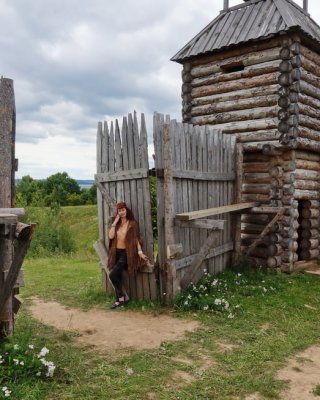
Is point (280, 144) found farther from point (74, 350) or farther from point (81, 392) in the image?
point (81, 392)

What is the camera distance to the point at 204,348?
6020 mm

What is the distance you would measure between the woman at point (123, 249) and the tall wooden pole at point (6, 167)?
9.80 feet

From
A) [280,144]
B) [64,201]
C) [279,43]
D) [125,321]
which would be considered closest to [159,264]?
[125,321]

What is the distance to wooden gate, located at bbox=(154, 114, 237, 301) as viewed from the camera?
791 cm

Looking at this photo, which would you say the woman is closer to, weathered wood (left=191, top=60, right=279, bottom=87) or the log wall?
the log wall

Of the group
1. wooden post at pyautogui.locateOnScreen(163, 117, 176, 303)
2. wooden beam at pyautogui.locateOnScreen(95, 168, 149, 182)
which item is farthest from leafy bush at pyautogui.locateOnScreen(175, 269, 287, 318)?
wooden beam at pyautogui.locateOnScreen(95, 168, 149, 182)

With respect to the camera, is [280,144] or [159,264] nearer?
[159,264]

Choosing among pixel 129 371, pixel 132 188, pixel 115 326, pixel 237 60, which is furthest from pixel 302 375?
pixel 237 60

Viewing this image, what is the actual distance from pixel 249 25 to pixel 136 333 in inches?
350

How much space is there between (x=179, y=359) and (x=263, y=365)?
109 centimetres

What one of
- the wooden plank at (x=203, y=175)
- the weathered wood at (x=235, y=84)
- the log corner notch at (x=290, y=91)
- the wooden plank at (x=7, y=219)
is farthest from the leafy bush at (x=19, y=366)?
the weathered wood at (x=235, y=84)

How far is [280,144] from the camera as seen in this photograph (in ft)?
34.3

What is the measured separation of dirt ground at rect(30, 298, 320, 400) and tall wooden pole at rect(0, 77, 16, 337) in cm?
143

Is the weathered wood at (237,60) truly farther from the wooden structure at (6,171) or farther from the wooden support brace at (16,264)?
the wooden support brace at (16,264)
